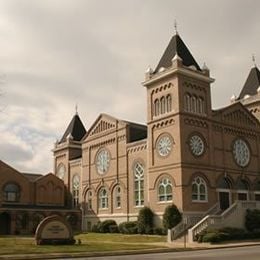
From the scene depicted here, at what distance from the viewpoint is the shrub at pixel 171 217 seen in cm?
4669

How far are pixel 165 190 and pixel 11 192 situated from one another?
84.4 feet

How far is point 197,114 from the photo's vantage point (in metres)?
51.8

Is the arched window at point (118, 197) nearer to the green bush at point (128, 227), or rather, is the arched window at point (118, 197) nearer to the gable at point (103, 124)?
the green bush at point (128, 227)

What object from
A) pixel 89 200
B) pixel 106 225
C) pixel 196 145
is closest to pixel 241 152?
pixel 196 145

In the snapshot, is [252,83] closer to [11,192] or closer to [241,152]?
[241,152]

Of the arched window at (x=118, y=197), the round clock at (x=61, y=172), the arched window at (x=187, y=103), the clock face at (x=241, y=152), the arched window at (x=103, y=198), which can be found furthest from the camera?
the round clock at (x=61, y=172)

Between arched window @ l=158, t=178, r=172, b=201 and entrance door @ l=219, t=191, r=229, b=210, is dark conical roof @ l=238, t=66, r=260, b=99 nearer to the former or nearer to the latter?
entrance door @ l=219, t=191, r=229, b=210

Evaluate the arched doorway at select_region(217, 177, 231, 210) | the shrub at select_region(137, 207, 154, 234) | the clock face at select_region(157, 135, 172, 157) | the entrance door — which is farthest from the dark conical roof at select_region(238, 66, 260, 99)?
the shrub at select_region(137, 207, 154, 234)

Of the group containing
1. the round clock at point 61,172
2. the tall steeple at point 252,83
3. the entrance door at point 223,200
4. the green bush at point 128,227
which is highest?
the tall steeple at point 252,83

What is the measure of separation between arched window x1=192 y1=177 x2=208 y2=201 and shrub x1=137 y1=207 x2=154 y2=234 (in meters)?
5.11

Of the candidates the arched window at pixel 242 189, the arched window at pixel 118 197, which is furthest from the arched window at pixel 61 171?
the arched window at pixel 242 189

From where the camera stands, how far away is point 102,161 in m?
63.5

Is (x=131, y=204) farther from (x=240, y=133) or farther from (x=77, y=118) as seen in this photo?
(x=77, y=118)

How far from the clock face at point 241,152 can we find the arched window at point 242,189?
2.16 metres
